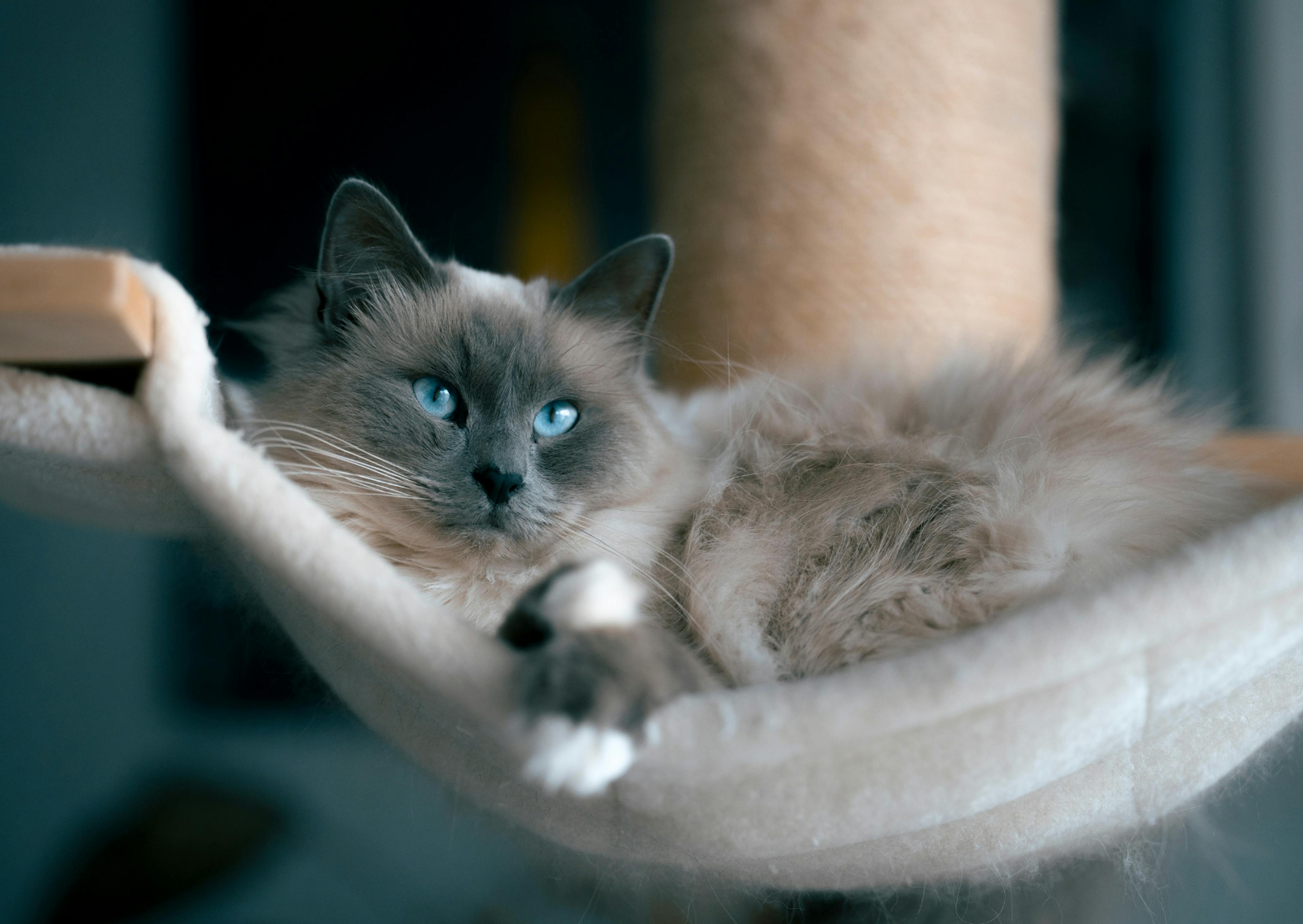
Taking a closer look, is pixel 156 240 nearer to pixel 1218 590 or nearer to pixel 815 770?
pixel 815 770

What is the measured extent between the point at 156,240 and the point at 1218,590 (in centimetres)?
254

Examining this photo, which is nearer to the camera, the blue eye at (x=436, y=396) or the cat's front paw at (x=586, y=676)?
the cat's front paw at (x=586, y=676)

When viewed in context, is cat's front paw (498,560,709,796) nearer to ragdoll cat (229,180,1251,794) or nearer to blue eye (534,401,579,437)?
ragdoll cat (229,180,1251,794)

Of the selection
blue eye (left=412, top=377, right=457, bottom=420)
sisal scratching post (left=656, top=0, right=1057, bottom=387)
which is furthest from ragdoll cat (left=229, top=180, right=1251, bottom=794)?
sisal scratching post (left=656, top=0, right=1057, bottom=387)

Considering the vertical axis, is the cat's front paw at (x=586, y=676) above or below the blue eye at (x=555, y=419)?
below

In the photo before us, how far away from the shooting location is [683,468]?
1057 millimetres

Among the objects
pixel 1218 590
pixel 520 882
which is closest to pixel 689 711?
pixel 1218 590

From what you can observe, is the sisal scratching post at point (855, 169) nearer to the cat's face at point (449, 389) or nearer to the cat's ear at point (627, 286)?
the cat's ear at point (627, 286)

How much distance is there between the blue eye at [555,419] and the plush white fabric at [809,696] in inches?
12.5

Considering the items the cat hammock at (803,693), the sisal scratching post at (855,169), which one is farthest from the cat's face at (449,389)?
the sisal scratching post at (855,169)

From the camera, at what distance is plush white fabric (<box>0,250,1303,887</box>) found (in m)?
0.60

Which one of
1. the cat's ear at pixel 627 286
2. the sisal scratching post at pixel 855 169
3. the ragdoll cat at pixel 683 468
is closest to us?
the ragdoll cat at pixel 683 468

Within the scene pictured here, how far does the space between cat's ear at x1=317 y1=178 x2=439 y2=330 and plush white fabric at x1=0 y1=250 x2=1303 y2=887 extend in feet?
0.73

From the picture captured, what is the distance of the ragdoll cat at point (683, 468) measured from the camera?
2.64 ft
